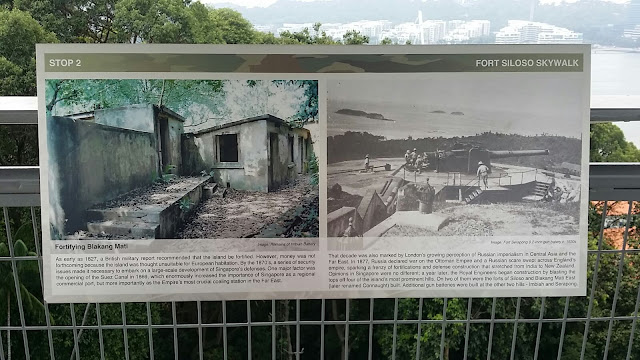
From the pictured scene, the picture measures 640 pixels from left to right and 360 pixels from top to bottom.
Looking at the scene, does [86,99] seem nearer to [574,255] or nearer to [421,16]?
[574,255]

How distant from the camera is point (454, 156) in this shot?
4.26 ft

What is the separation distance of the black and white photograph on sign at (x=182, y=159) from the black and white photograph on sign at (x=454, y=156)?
0.08m

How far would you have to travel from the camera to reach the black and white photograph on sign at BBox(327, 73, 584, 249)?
4.18 feet

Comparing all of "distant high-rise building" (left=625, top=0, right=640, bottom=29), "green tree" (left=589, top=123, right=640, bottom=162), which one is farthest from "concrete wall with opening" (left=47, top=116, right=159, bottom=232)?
"distant high-rise building" (left=625, top=0, right=640, bottom=29)

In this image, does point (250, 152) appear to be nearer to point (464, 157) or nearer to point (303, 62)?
point (303, 62)

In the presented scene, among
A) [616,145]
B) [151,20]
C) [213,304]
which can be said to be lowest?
[213,304]

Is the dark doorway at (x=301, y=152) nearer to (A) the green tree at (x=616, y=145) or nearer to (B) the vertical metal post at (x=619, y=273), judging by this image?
(B) the vertical metal post at (x=619, y=273)

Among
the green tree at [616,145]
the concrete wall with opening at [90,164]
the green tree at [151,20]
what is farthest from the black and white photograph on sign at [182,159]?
the green tree at [151,20]

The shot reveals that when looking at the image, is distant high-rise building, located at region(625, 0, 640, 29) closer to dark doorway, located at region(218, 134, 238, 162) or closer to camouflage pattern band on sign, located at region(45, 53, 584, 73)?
camouflage pattern band on sign, located at region(45, 53, 584, 73)

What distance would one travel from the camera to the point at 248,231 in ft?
4.32

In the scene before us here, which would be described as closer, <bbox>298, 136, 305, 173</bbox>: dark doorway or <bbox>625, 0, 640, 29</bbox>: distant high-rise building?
<bbox>298, 136, 305, 173</bbox>: dark doorway

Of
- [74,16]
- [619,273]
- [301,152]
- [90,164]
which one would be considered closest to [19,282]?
[90,164]

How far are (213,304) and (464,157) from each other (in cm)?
80

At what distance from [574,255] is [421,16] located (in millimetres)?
9720
